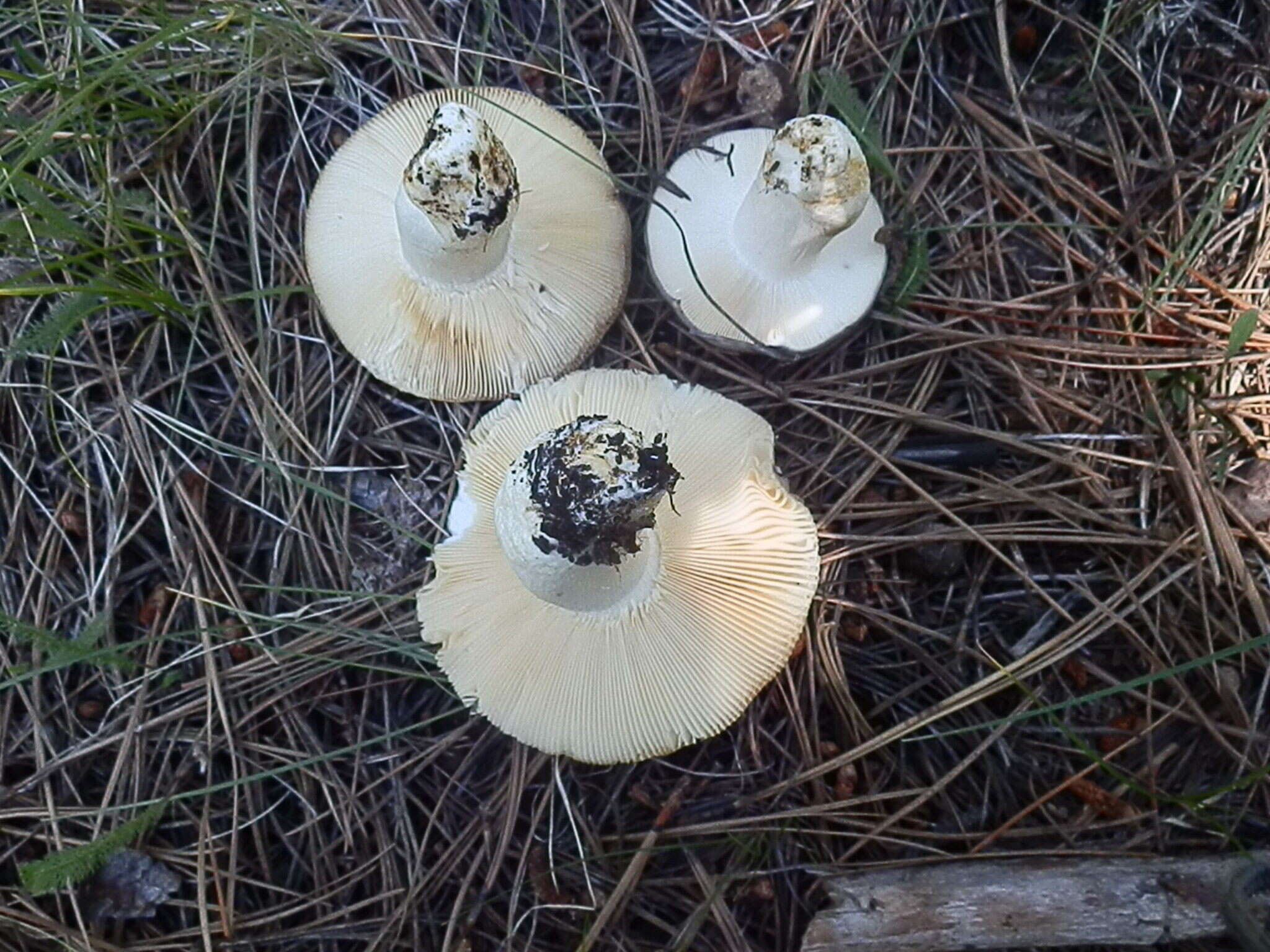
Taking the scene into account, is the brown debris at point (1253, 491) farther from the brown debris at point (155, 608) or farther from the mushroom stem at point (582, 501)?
the brown debris at point (155, 608)

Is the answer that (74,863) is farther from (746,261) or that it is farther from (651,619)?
(746,261)

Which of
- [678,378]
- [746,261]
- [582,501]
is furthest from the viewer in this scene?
[678,378]

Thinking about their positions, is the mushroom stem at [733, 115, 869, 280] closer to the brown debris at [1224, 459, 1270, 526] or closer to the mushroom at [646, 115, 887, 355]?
the mushroom at [646, 115, 887, 355]

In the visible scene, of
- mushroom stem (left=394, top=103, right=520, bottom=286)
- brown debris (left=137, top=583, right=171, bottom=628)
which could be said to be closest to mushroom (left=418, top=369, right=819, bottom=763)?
mushroom stem (left=394, top=103, right=520, bottom=286)

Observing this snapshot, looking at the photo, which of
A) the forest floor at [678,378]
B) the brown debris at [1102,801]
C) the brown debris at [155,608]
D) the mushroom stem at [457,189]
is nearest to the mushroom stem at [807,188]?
the forest floor at [678,378]

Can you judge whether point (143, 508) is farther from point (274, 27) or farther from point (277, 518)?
point (274, 27)

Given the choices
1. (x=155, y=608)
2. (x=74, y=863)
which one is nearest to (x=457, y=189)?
(x=155, y=608)
